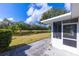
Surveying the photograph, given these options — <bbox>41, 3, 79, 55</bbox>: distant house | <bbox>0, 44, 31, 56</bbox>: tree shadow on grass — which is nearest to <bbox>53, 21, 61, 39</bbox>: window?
<bbox>41, 3, 79, 55</bbox>: distant house

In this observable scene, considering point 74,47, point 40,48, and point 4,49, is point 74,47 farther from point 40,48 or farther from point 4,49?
point 4,49

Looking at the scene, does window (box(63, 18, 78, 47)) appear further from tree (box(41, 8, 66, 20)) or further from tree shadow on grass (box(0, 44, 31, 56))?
tree shadow on grass (box(0, 44, 31, 56))

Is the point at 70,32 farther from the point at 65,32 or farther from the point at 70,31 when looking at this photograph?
the point at 65,32

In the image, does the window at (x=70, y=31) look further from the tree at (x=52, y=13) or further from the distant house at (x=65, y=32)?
the tree at (x=52, y=13)

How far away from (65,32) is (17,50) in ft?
8.00

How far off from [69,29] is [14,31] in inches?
100

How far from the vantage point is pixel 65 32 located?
25.0 ft

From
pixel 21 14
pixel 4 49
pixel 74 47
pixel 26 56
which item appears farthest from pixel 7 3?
pixel 74 47

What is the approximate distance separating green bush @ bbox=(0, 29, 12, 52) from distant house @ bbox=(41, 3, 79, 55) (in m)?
1.72

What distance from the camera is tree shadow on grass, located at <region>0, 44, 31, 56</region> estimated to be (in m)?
7.27

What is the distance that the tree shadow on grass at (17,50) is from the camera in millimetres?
7273

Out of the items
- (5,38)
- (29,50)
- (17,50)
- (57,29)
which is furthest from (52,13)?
(5,38)

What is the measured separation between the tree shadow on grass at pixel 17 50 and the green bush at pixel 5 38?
23 centimetres

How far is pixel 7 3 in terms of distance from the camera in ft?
23.4
